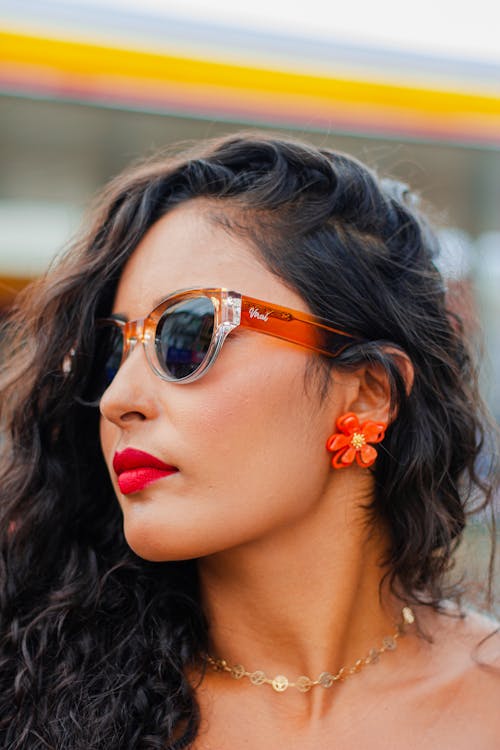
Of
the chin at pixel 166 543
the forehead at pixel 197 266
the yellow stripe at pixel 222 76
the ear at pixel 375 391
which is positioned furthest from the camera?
the yellow stripe at pixel 222 76

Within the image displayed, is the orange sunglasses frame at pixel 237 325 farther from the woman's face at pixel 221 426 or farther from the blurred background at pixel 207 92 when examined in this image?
the blurred background at pixel 207 92

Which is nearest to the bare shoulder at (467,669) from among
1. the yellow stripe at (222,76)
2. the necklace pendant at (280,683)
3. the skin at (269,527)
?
the skin at (269,527)

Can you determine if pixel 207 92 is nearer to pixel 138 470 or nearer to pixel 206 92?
pixel 206 92

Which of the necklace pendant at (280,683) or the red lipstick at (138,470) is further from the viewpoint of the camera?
the necklace pendant at (280,683)

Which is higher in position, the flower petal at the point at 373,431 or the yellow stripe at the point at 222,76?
the yellow stripe at the point at 222,76

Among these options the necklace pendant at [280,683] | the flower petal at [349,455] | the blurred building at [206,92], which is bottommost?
the necklace pendant at [280,683]

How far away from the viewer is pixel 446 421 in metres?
2.08

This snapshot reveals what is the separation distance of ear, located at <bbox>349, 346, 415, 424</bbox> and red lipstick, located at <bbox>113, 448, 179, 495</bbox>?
0.51 metres

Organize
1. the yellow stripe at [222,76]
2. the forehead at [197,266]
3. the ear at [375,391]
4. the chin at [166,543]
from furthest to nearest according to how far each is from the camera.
→ the yellow stripe at [222,76]
the ear at [375,391]
the forehead at [197,266]
the chin at [166,543]

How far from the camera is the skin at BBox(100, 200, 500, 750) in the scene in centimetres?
169

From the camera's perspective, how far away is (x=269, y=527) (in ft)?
5.66

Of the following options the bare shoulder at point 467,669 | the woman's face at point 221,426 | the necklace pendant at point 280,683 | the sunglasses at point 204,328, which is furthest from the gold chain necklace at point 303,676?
the sunglasses at point 204,328

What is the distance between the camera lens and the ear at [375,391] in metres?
1.92

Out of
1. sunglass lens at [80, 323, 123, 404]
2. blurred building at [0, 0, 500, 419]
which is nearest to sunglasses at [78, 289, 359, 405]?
sunglass lens at [80, 323, 123, 404]
